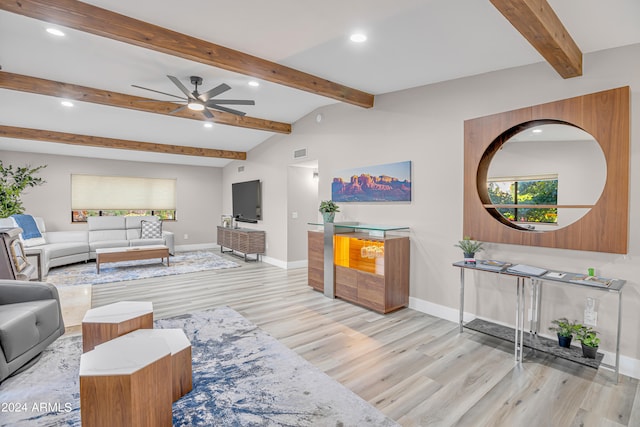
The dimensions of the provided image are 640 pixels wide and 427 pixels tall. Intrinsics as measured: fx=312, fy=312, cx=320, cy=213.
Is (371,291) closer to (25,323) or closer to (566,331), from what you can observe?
(566,331)

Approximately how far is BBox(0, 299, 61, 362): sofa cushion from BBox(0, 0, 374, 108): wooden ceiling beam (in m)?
2.30

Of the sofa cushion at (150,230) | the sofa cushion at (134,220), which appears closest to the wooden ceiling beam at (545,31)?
the sofa cushion at (150,230)

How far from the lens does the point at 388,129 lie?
432 cm

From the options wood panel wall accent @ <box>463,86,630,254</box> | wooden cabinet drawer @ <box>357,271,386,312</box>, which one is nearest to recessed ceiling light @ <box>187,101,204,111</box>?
wooden cabinet drawer @ <box>357,271,386,312</box>

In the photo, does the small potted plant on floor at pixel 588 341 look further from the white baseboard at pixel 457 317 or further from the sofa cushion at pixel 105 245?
the sofa cushion at pixel 105 245

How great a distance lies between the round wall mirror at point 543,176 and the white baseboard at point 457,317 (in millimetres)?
1139

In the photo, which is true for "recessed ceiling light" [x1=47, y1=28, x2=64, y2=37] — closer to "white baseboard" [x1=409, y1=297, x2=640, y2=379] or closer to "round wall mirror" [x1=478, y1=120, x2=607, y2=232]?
"round wall mirror" [x1=478, y1=120, x2=607, y2=232]

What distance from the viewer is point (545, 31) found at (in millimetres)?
2039

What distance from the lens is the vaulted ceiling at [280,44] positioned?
231cm

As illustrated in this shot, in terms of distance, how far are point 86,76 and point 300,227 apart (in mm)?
4293

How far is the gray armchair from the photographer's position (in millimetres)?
2318

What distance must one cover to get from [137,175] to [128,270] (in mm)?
3258

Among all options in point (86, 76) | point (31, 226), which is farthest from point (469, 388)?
point (31, 226)

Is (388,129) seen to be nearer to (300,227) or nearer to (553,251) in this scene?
(553,251)
